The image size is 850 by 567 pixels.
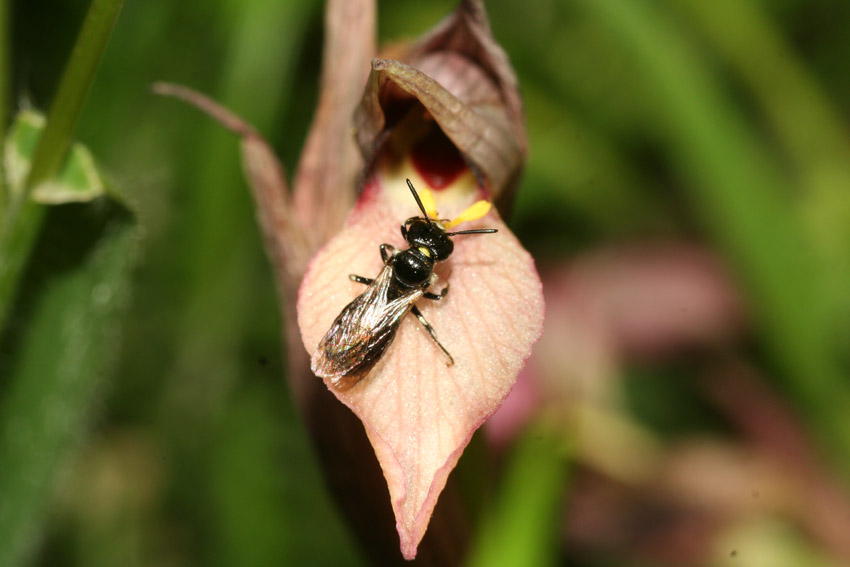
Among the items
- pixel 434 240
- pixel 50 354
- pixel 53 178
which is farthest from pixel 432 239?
pixel 50 354

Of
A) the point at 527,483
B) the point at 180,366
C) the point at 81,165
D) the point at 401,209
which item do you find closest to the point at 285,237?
the point at 401,209

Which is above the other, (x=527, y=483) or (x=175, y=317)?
(x=527, y=483)

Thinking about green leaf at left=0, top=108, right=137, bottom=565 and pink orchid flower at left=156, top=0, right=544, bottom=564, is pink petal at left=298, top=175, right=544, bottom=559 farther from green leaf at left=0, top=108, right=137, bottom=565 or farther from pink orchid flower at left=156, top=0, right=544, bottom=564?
green leaf at left=0, top=108, right=137, bottom=565

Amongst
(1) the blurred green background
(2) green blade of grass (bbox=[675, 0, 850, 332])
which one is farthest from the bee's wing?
(2) green blade of grass (bbox=[675, 0, 850, 332])

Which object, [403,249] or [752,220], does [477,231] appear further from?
[752,220]

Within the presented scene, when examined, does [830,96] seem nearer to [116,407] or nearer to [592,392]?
[592,392]

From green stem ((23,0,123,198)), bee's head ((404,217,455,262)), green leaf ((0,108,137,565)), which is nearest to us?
green stem ((23,0,123,198))
